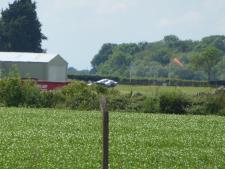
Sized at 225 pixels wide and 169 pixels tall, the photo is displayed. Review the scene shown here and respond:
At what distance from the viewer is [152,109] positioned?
43.9m

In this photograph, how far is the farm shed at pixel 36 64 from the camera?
86.0m

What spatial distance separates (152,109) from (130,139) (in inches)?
787

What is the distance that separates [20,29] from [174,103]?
73.0m

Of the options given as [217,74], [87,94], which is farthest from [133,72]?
[87,94]

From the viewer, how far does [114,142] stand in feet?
75.3

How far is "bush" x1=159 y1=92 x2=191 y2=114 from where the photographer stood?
143 feet

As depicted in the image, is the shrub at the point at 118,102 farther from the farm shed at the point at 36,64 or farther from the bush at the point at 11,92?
the farm shed at the point at 36,64

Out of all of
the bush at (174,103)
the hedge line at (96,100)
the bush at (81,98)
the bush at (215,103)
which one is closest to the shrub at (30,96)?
the hedge line at (96,100)

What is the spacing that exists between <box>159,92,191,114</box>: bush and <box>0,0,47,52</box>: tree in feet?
238

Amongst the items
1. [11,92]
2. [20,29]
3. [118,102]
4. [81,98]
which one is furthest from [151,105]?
[20,29]

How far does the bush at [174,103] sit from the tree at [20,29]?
72416 mm

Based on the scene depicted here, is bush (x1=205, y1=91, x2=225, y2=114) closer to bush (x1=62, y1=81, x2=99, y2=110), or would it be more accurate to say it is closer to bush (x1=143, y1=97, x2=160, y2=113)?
bush (x1=143, y1=97, x2=160, y2=113)

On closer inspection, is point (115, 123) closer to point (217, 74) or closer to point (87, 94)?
point (87, 94)

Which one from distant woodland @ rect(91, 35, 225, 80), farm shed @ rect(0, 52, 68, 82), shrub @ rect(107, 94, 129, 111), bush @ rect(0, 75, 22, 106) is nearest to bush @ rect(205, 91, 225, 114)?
shrub @ rect(107, 94, 129, 111)
